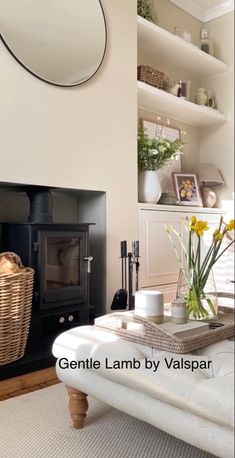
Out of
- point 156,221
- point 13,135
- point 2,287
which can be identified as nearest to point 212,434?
point 2,287

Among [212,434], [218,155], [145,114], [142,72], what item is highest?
[142,72]

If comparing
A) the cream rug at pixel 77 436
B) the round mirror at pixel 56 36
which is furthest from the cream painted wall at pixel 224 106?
the cream rug at pixel 77 436

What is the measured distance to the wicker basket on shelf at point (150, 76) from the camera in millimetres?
3059

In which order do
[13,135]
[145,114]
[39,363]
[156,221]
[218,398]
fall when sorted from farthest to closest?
[145,114] → [156,221] → [13,135] → [39,363] → [218,398]

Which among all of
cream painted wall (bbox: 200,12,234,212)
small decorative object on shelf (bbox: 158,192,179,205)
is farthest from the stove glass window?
cream painted wall (bbox: 200,12,234,212)

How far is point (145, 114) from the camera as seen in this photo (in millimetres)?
3441

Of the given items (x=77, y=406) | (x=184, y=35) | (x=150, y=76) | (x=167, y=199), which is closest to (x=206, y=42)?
(x=184, y=35)

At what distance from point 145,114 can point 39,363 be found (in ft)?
8.02

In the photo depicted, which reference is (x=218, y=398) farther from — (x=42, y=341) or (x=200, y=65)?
(x=200, y=65)

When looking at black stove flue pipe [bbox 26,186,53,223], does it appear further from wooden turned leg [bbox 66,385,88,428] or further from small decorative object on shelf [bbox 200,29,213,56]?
small decorative object on shelf [bbox 200,29,213,56]

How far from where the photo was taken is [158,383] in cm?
94

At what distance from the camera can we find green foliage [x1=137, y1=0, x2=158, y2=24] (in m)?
3.11

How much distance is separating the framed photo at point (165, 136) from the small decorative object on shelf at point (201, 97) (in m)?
0.37

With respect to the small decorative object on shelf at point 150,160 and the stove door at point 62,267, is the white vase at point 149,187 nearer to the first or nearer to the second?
the small decorative object on shelf at point 150,160
